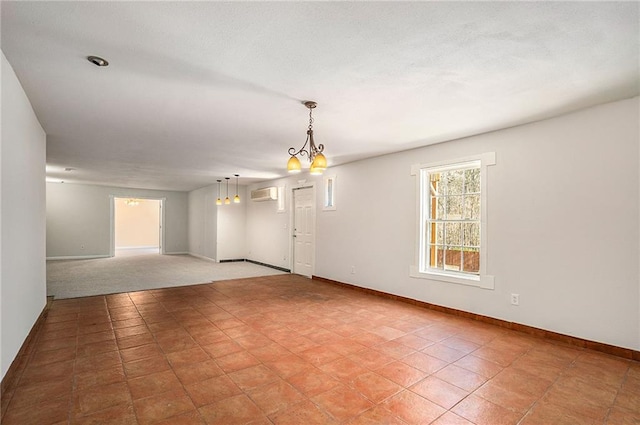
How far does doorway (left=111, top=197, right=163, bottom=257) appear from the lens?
552 inches

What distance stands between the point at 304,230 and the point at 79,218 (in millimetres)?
8046

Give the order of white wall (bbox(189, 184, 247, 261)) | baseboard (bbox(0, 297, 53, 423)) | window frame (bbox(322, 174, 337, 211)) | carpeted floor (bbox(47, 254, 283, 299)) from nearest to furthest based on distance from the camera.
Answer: baseboard (bbox(0, 297, 53, 423)) → carpeted floor (bbox(47, 254, 283, 299)) → window frame (bbox(322, 174, 337, 211)) → white wall (bbox(189, 184, 247, 261))

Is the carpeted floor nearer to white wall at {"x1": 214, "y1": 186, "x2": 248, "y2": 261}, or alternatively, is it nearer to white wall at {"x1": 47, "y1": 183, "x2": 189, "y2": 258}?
white wall at {"x1": 214, "y1": 186, "x2": 248, "y2": 261}

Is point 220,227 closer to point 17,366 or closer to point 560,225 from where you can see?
point 17,366

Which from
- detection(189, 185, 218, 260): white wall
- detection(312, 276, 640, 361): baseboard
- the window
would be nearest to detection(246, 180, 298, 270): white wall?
detection(189, 185, 218, 260): white wall

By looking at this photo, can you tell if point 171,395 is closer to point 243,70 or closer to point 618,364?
point 243,70

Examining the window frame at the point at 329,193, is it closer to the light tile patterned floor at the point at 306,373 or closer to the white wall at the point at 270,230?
the white wall at the point at 270,230

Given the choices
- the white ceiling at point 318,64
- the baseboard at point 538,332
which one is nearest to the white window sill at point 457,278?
the baseboard at point 538,332

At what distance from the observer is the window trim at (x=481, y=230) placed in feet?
13.4

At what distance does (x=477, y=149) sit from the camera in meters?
4.20

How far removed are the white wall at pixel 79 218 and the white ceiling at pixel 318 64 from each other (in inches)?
296

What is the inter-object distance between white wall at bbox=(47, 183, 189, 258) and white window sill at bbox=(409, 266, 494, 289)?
1047 cm

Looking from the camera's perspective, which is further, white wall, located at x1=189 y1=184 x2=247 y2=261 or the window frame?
white wall, located at x1=189 y1=184 x2=247 y2=261

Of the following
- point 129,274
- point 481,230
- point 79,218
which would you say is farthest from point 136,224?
point 481,230
